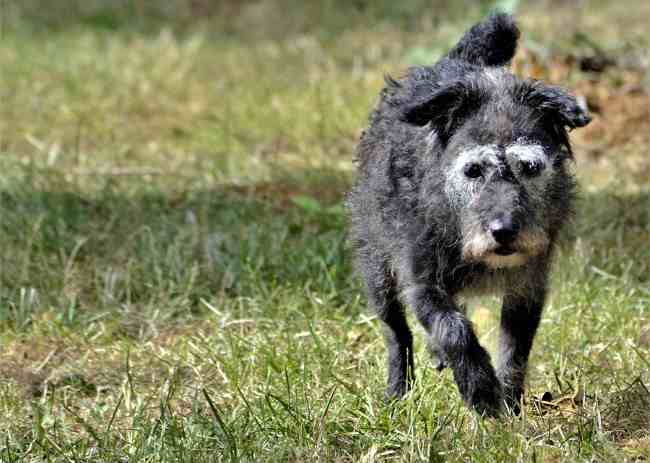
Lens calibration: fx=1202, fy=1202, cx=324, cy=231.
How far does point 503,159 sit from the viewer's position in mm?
3805

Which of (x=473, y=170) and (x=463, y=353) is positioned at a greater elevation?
(x=473, y=170)

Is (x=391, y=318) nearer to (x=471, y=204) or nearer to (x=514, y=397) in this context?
(x=514, y=397)

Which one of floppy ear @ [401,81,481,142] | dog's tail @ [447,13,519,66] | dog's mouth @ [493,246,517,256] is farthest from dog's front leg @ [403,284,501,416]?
dog's tail @ [447,13,519,66]

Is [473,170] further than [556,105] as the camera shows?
No

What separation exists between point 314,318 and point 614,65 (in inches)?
150

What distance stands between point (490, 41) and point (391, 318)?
114 centimetres

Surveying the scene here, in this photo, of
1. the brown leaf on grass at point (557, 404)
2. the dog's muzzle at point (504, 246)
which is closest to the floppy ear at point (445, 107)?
the dog's muzzle at point (504, 246)

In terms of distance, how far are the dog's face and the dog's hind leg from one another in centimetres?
68

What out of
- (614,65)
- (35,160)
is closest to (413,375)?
(35,160)

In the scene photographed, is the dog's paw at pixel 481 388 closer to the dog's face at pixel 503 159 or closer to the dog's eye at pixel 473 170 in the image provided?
the dog's face at pixel 503 159

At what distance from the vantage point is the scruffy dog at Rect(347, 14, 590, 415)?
378 cm

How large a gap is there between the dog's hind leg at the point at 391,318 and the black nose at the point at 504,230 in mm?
884

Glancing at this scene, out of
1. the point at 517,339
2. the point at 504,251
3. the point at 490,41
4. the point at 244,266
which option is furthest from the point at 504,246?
the point at 244,266

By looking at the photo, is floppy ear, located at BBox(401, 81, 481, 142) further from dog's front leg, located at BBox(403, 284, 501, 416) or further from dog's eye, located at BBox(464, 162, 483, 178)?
dog's front leg, located at BBox(403, 284, 501, 416)
